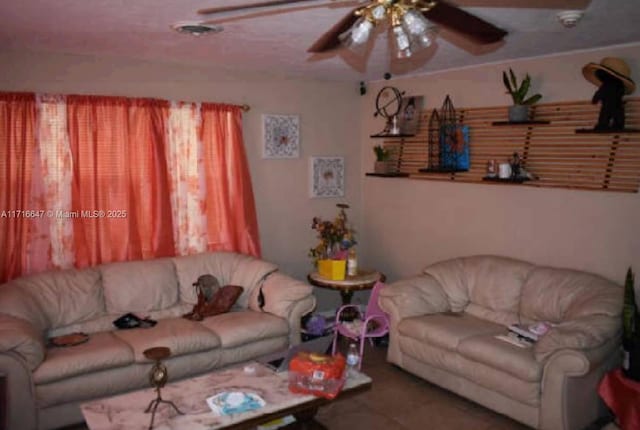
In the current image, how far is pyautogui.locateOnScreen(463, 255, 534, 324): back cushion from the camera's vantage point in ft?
13.5

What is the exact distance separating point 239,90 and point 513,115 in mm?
2371

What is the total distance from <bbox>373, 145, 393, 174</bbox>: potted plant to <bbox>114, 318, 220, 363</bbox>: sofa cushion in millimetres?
2405

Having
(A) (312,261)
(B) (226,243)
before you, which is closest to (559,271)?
(A) (312,261)

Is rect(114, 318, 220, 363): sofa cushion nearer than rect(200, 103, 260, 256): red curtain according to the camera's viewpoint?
Yes

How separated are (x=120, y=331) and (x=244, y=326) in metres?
0.89

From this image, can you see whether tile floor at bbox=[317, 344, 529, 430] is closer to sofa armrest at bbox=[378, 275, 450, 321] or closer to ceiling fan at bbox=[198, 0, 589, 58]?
sofa armrest at bbox=[378, 275, 450, 321]

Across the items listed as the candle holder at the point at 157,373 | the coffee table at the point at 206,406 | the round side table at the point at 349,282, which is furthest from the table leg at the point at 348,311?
the candle holder at the point at 157,373

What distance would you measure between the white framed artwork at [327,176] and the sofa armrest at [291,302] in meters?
1.41

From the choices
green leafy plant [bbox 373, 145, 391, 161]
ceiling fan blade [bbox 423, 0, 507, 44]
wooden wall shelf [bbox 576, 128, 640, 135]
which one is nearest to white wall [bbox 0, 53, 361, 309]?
green leafy plant [bbox 373, 145, 391, 161]

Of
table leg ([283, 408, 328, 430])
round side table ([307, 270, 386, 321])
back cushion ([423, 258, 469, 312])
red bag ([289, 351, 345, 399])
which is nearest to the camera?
red bag ([289, 351, 345, 399])

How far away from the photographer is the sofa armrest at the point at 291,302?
13.8 ft

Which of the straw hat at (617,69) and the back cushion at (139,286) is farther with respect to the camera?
the back cushion at (139,286)

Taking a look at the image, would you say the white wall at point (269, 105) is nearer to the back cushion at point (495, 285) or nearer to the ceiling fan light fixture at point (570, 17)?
the back cushion at point (495, 285)

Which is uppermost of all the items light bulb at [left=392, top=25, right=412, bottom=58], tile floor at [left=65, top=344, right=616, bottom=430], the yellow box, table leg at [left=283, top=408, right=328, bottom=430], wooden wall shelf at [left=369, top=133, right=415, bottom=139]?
light bulb at [left=392, top=25, right=412, bottom=58]
